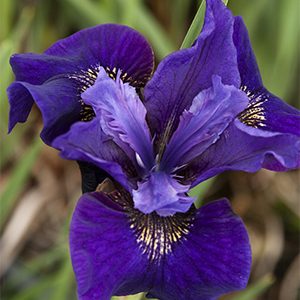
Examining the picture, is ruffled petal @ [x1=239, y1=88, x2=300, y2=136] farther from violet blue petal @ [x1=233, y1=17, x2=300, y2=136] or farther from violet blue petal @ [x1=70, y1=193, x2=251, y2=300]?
violet blue petal @ [x1=70, y1=193, x2=251, y2=300]

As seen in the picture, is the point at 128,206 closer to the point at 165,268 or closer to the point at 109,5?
the point at 165,268

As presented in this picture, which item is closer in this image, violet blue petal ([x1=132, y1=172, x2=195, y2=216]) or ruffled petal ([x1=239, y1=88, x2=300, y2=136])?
violet blue petal ([x1=132, y1=172, x2=195, y2=216])

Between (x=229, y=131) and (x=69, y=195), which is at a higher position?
(x=229, y=131)

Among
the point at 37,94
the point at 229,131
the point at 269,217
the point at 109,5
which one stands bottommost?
the point at 269,217

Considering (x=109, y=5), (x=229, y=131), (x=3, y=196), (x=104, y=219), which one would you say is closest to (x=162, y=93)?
(x=229, y=131)

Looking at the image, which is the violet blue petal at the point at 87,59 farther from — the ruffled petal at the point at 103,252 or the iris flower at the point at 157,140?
the ruffled petal at the point at 103,252

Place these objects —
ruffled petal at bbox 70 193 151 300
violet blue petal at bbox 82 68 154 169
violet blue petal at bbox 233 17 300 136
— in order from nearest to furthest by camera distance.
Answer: ruffled petal at bbox 70 193 151 300 → violet blue petal at bbox 82 68 154 169 → violet blue petal at bbox 233 17 300 136

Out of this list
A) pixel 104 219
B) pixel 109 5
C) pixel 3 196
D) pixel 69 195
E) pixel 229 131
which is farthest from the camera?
pixel 69 195

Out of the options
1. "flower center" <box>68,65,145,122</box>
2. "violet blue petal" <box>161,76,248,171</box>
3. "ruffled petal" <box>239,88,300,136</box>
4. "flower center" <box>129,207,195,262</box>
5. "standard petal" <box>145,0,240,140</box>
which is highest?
"flower center" <box>68,65,145,122</box>

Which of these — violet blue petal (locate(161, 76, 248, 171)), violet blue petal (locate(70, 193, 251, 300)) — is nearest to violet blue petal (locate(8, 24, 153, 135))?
violet blue petal (locate(161, 76, 248, 171))
